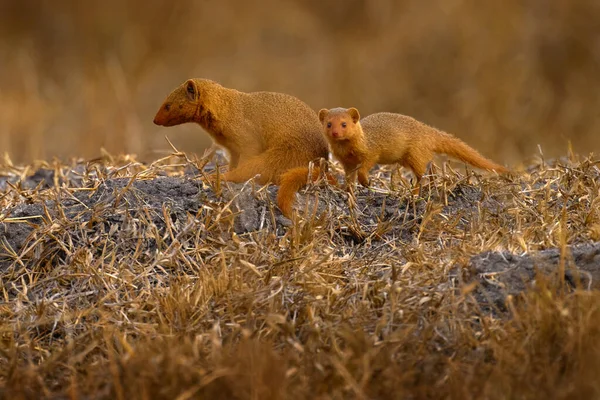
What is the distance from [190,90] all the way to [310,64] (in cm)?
727

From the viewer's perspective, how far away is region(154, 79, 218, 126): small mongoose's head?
5.14 metres

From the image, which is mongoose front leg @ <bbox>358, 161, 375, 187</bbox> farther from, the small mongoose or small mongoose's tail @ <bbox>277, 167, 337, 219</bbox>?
small mongoose's tail @ <bbox>277, 167, 337, 219</bbox>

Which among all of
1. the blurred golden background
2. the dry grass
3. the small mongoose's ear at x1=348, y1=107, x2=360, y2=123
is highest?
the blurred golden background

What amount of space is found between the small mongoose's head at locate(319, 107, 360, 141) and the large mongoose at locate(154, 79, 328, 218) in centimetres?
16

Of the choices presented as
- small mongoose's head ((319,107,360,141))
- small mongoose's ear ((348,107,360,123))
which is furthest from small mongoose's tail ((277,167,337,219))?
small mongoose's ear ((348,107,360,123))

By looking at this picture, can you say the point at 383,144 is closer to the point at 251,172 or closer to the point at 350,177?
the point at 350,177

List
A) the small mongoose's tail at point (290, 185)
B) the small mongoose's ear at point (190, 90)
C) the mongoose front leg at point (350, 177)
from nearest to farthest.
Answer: the small mongoose's tail at point (290, 185), the mongoose front leg at point (350, 177), the small mongoose's ear at point (190, 90)

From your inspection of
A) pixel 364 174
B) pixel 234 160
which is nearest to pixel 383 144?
pixel 364 174

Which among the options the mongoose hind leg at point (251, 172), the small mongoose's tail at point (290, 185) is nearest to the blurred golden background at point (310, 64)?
the mongoose hind leg at point (251, 172)

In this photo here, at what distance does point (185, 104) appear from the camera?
5156mm

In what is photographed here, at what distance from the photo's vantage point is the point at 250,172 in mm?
4879

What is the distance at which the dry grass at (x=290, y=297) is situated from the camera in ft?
10.3

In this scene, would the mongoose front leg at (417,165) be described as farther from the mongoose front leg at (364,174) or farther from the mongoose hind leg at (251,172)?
the mongoose hind leg at (251,172)

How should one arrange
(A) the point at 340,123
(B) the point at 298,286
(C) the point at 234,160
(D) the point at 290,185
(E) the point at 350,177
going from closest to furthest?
(B) the point at 298,286 → (D) the point at 290,185 → (A) the point at 340,123 → (E) the point at 350,177 → (C) the point at 234,160
